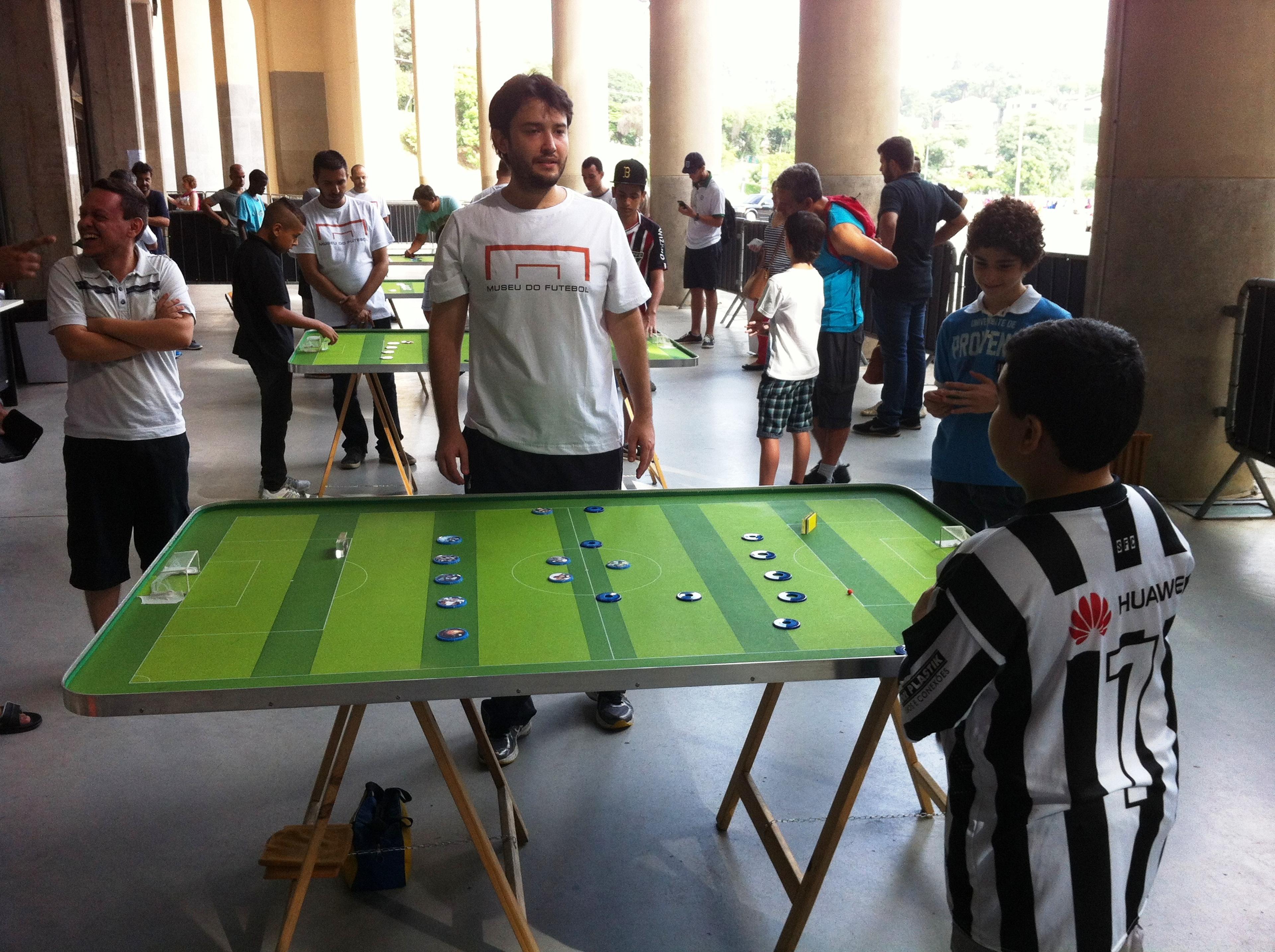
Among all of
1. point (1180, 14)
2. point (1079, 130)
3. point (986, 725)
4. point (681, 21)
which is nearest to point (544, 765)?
point (986, 725)

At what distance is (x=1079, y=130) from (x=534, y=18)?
2528 centimetres

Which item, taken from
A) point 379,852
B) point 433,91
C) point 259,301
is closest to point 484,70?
point 433,91

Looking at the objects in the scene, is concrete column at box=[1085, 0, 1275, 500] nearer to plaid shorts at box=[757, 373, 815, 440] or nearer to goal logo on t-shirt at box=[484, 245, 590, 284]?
plaid shorts at box=[757, 373, 815, 440]

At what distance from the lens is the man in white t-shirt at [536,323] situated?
3.25 m

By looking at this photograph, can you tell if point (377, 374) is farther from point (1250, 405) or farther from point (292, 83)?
point (292, 83)

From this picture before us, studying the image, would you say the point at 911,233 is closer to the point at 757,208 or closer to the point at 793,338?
the point at 793,338

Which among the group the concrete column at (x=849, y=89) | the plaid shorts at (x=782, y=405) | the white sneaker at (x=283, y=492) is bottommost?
the white sneaker at (x=283, y=492)

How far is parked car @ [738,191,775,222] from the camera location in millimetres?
24297

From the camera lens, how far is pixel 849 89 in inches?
388

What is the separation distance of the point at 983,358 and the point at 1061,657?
1.85 m

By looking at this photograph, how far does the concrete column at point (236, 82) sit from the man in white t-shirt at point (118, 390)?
25.7m

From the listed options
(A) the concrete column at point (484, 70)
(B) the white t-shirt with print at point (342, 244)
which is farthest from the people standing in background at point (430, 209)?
(A) the concrete column at point (484, 70)

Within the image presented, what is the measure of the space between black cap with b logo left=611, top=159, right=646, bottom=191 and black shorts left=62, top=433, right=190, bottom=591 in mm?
4795

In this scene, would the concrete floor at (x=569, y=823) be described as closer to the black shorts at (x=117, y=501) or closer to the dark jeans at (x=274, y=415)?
the black shorts at (x=117, y=501)
